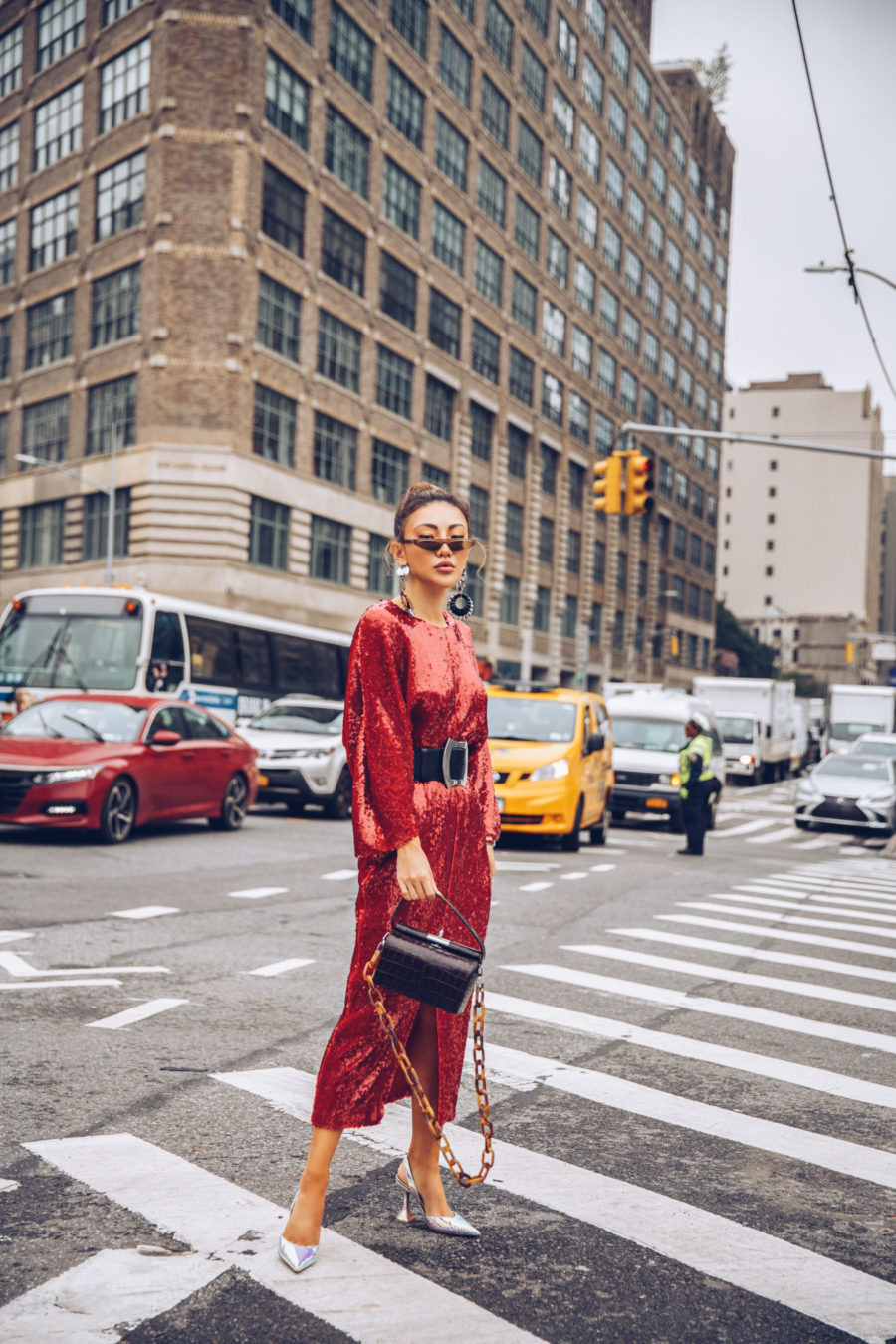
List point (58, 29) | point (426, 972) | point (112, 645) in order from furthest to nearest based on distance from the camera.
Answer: point (58, 29), point (112, 645), point (426, 972)

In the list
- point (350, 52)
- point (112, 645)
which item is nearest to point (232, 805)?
point (112, 645)

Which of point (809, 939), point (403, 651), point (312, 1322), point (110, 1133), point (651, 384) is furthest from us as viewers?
point (651, 384)

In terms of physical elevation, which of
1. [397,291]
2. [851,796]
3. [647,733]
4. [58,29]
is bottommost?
[851,796]

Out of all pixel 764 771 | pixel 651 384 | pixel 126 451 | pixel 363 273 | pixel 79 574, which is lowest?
pixel 764 771

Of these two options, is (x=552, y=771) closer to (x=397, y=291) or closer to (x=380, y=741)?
(x=380, y=741)

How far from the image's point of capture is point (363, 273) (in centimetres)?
4012

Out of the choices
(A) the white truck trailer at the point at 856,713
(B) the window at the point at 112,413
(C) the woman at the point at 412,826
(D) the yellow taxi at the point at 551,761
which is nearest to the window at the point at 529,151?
(B) the window at the point at 112,413

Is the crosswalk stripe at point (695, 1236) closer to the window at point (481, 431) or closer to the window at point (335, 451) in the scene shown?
the window at point (335, 451)

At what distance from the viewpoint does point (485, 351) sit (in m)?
49.2

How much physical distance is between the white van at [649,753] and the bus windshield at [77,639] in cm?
793

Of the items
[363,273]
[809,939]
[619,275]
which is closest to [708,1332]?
[809,939]

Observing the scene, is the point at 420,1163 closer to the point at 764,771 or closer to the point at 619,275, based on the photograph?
the point at 764,771

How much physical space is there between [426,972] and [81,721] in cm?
1160

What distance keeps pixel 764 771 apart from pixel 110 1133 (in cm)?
3939
